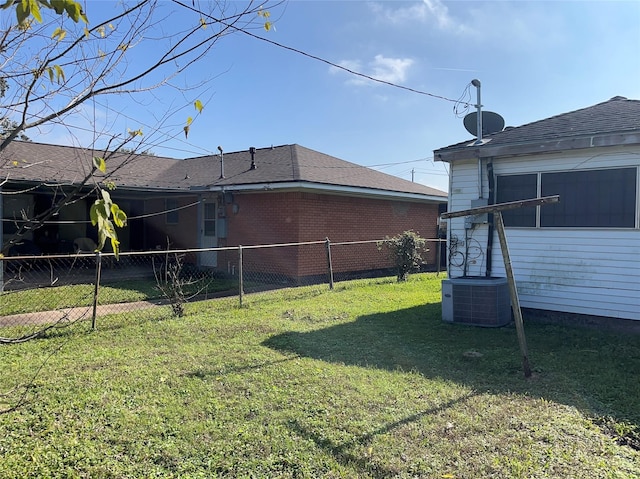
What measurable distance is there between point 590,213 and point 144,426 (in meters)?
6.88

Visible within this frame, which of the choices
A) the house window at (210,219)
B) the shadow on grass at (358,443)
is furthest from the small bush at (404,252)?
the shadow on grass at (358,443)

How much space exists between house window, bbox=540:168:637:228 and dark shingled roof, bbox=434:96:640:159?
2.05ft

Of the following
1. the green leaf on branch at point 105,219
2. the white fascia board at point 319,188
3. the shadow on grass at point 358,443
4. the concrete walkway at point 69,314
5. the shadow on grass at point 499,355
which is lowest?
the shadow on grass at point 358,443

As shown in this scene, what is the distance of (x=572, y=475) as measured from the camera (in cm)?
296

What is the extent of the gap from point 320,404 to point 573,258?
5.19 metres

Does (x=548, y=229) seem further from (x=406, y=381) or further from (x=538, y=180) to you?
(x=406, y=381)

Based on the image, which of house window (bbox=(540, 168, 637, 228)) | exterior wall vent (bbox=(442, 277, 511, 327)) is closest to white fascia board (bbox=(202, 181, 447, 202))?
exterior wall vent (bbox=(442, 277, 511, 327))

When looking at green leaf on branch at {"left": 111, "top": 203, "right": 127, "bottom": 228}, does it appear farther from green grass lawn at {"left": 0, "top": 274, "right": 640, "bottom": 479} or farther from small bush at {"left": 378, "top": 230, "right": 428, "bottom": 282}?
small bush at {"left": 378, "top": 230, "right": 428, "bottom": 282}

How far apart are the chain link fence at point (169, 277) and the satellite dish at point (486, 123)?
4012 mm

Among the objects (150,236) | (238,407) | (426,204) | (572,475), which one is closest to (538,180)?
(572,475)

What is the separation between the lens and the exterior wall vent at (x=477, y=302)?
23.0 feet

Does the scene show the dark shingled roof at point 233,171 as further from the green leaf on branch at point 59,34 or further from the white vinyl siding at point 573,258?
the green leaf on branch at point 59,34

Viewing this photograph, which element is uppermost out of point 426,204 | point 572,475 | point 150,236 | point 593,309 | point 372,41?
point 372,41

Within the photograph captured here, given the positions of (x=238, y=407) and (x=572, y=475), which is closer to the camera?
(x=572, y=475)
